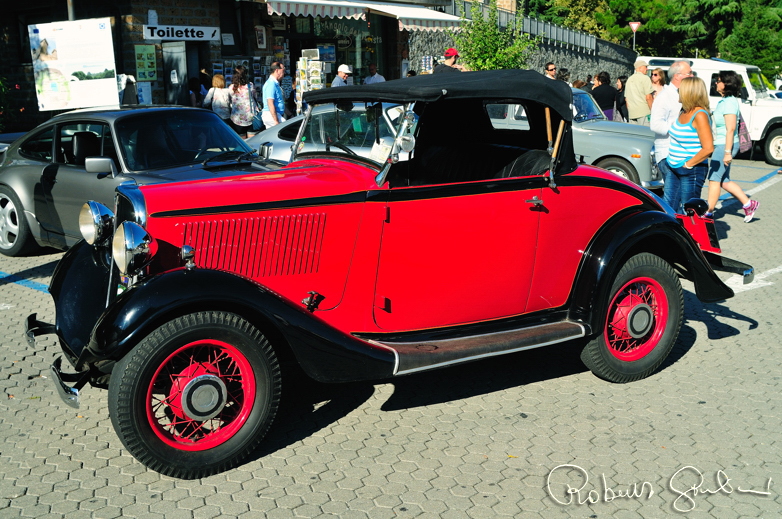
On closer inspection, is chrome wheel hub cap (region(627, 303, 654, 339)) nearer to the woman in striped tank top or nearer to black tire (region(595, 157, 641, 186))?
the woman in striped tank top

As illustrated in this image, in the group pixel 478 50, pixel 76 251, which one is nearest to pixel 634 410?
pixel 76 251

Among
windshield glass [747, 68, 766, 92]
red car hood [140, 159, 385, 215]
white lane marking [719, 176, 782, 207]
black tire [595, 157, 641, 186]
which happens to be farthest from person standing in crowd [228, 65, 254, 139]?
windshield glass [747, 68, 766, 92]

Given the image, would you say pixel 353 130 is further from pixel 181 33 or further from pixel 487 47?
pixel 181 33

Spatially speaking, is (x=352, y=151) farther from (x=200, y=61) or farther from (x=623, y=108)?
(x=623, y=108)

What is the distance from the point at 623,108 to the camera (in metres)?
15.0

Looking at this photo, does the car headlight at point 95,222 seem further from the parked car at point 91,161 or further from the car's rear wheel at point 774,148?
the car's rear wheel at point 774,148

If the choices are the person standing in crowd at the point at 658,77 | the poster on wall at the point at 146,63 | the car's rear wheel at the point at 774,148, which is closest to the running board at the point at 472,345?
the person standing in crowd at the point at 658,77

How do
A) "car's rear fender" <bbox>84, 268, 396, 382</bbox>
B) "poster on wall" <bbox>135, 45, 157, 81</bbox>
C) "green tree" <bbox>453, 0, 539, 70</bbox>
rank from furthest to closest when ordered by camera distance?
"green tree" <bbox>453, 0, 539, 70</bbox>
"poster on wall" <bbox>135, 45, 157, 81</bbox>
"car's rear fender" <bbox>84, 268, 396, 382</bbox>

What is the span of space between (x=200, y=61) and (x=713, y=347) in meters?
11.5

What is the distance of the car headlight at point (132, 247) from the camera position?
3424 millimetres

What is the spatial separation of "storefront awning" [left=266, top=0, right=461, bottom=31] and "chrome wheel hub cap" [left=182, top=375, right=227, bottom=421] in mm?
11096

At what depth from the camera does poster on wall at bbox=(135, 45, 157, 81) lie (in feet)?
41.1

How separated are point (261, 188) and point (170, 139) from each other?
141 inches

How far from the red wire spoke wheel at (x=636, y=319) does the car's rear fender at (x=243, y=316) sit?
1.73 m
